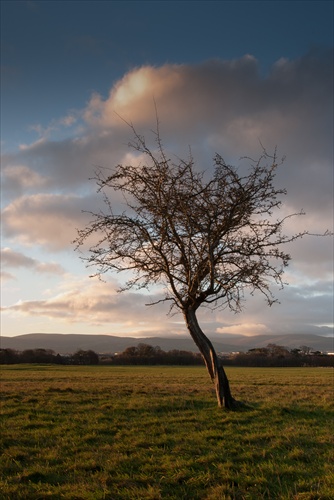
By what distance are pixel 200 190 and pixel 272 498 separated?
11620mm

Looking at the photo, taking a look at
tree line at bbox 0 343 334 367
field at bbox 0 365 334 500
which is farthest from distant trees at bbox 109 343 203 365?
field at bbox 0 365 334 500

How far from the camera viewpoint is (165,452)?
10.1 meters

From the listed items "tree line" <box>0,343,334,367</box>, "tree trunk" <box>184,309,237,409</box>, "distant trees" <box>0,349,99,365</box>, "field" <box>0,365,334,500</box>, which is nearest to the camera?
"field" <box>0,365,334,500</box>

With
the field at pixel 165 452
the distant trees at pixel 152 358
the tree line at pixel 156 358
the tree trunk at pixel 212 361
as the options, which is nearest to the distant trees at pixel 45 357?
the tree line at pixel 156 358

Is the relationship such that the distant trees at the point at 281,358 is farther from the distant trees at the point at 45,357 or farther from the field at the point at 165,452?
the field at the point at 165,452

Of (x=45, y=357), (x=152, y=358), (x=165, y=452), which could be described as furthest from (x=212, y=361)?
(x=45, y=357)

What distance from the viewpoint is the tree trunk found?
16.3 metres

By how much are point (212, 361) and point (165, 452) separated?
672 centimetres

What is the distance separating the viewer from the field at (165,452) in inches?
Answer: 296

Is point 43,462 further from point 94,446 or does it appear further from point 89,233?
point 89,233

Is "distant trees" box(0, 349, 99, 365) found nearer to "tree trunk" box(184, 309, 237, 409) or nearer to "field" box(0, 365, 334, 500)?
"field" box(0, 365, 334, 500)

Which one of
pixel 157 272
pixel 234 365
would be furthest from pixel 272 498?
pixel 234 365

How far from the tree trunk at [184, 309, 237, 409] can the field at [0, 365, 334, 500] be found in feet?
2.12

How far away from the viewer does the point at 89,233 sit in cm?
1731
